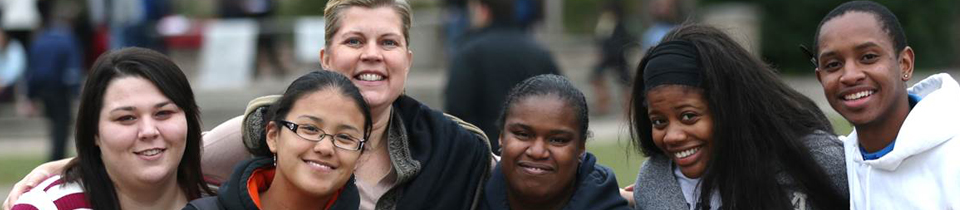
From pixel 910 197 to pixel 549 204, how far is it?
108 centimetres

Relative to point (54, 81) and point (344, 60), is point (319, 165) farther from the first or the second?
point (54, 81)

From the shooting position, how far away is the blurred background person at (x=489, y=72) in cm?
759

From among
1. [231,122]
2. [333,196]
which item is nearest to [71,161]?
[231,122]

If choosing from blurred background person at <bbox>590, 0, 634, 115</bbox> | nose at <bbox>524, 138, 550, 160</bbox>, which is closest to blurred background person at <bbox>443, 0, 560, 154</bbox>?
nose at <bbox>524, 138, 550, 160</bbox>

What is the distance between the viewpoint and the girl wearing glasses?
13.0 ft

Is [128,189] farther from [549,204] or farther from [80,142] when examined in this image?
[549,204]

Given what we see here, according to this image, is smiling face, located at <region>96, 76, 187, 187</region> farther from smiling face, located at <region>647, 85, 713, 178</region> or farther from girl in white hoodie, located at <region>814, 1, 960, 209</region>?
girl in white hoodie, located at <region>814, 1, 960, 209</region>

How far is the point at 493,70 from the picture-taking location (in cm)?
764

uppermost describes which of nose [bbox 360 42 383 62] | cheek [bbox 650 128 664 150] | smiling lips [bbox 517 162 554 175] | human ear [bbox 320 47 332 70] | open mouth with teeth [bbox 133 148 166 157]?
nose [bbox 360 42 383 62]

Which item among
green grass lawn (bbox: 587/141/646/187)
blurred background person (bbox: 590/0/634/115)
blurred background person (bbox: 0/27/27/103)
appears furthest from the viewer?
blurred background person (bbox: 0/27/27/103)

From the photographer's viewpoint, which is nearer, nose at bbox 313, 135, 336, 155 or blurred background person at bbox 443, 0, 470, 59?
nose at bbox 313, 135, 336, 155

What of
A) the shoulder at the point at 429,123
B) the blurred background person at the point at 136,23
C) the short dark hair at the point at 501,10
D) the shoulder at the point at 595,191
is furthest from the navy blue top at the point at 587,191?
the blurred background person at the point at 136,23

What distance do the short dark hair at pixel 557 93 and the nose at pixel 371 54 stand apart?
0.45m

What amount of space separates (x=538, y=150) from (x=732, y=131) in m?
0.58
